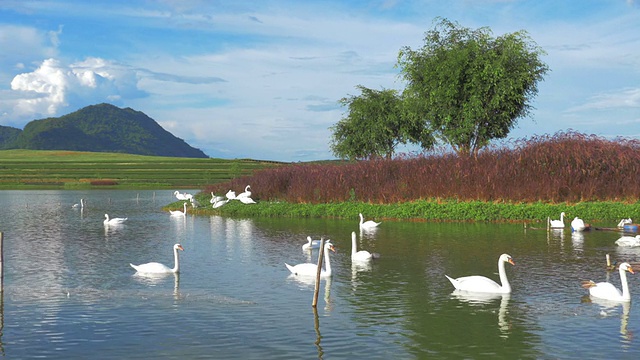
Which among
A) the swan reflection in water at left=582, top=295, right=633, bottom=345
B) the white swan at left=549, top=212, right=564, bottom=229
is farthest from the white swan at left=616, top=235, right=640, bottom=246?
the swan reflection in water at left=582, top=295, right=633, bottom=345

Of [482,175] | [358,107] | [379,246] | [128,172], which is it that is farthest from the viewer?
[128,172]

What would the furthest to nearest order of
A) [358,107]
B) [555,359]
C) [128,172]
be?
[128,172] < [358,107] < [555,359]

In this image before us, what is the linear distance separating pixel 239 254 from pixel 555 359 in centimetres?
1621

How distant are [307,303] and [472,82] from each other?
148 ft

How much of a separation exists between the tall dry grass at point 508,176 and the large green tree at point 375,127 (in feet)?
108

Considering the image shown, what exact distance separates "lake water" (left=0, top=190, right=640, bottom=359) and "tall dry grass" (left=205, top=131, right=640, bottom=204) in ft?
30.2

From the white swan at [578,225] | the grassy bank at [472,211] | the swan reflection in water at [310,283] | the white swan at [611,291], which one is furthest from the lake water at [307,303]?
the grassy bank at [472,211]

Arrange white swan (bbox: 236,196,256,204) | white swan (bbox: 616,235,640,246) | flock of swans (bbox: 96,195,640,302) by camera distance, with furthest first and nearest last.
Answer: white swan (bbox: 236,196,256,204), white swan (bbox: 616,235,640,246), flock of swans (bbox: 96,195,640,302)

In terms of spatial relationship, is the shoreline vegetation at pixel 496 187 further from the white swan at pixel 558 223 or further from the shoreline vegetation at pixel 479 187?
the white swan at pixel 558 223

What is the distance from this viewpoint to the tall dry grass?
135 ft

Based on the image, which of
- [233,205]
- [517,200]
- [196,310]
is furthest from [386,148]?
[196,310]

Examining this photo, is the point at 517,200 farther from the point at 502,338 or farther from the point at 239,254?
the point at 502,338

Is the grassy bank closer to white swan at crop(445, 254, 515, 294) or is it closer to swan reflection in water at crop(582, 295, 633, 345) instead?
white swan at crop(445, 254, 515, 294)

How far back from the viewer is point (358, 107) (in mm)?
82500
